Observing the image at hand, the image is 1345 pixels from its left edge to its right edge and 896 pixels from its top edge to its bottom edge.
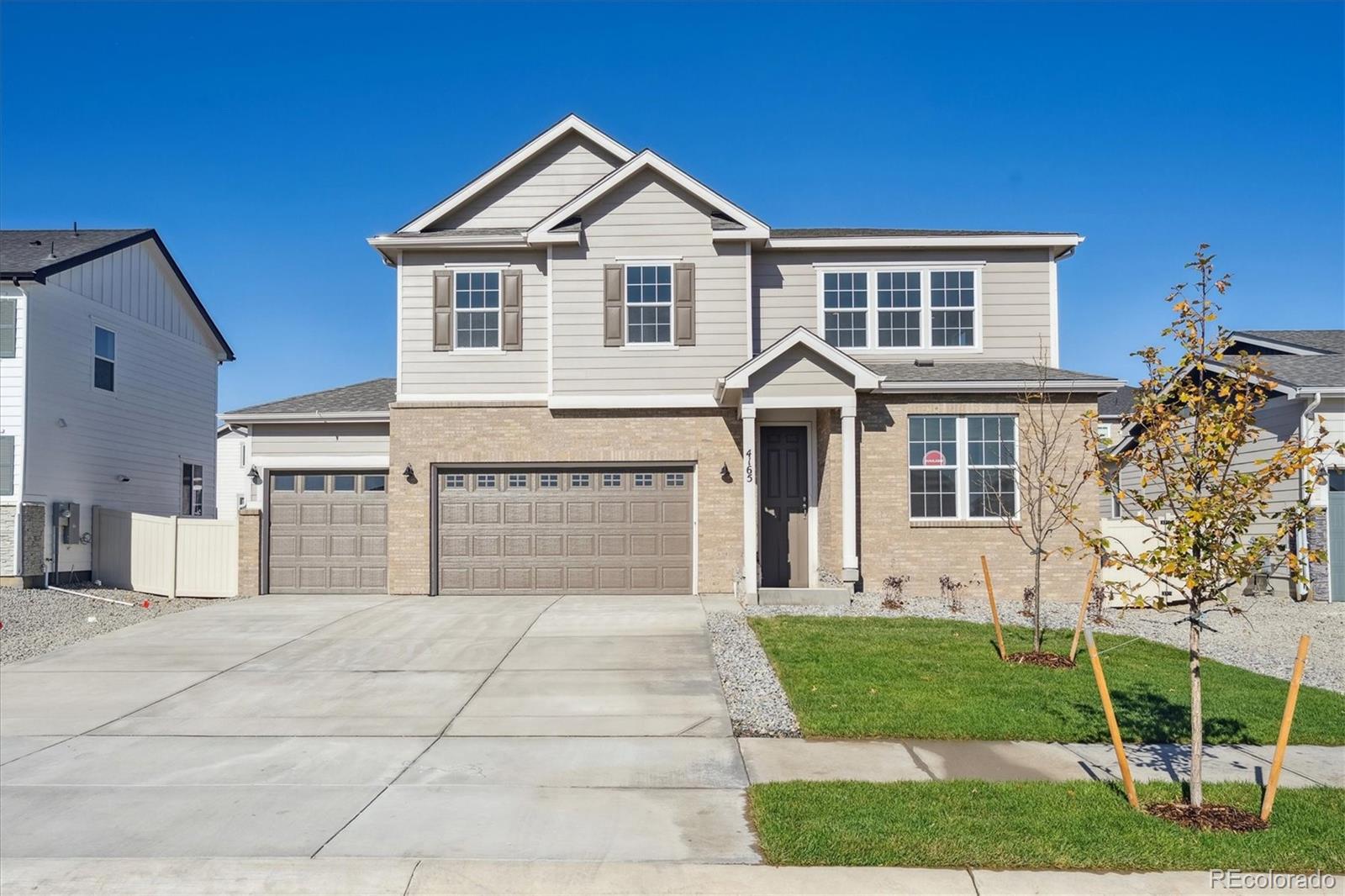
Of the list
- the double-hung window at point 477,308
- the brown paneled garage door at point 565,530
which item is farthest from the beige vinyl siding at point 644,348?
the brown paneled garage door at point 565,530

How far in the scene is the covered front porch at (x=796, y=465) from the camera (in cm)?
1595

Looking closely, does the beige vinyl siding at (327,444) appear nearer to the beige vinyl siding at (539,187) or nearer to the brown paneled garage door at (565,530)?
the brown paneled garage door at (565,530)

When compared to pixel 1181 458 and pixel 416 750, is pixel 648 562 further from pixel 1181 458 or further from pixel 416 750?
pixel 1181 458

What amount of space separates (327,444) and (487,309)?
4.01 meters

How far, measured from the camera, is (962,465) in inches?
662

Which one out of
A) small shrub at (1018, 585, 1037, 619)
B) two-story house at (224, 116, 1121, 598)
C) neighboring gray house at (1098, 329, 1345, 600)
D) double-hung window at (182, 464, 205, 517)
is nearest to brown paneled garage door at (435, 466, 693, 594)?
two-story house at (224, 116, 1121, 598)

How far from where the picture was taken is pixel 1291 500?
1792 centimetres

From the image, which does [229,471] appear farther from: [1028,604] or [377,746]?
[377,746]

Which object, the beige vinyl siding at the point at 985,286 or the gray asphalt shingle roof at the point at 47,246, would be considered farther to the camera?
the gray asphalt shingle roof at the point at 47,246

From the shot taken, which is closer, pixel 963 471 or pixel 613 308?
pixel 963 471

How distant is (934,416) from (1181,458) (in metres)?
10.6

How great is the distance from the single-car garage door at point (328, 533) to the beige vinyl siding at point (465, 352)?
2194mm

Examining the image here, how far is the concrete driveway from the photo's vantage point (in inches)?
237

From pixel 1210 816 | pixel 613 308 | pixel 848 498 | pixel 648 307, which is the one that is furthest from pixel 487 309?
pixel 1210 816
